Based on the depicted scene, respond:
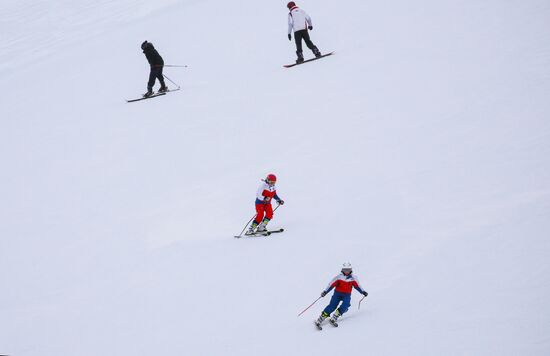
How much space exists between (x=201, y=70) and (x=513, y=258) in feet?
37.9

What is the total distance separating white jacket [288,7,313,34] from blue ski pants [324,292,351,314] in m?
8.23

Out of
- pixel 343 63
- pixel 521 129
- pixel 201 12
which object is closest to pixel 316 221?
pixel 521 129

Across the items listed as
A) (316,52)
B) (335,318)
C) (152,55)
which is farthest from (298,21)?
(335,318)

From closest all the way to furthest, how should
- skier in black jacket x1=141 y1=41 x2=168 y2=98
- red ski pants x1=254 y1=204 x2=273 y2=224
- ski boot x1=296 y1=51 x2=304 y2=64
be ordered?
red ski pants x1=254 y1=204 x2=273 y2=224
skier in black jacket x1=141 y1=41 x2=168 y2=98
ski boot x1=296 y1=51 x2=304 y2=64

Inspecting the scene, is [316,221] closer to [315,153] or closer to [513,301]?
[315,153]

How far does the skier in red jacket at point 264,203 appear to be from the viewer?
303 inches

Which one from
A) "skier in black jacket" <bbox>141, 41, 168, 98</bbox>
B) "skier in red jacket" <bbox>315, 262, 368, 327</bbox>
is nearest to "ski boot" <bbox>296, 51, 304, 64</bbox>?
"skier in black jacket" <bbox>141, 41, 168, 98</bbox>

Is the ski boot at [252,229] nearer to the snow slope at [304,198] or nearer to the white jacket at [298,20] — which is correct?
the snow slope at [304,198]

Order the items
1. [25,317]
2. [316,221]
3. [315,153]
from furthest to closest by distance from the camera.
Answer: [315,153], [316,221], [25,317]

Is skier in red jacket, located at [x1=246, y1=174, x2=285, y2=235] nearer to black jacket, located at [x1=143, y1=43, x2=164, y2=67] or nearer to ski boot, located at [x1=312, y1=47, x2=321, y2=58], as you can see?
ski boot, located at [x1=312, y1=47, x2=321, y2=58]

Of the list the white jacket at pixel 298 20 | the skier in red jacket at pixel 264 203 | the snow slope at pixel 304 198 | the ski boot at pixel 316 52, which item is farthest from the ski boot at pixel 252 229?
the ski boot at pixel 316 52

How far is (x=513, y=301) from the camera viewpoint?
536 centimetres

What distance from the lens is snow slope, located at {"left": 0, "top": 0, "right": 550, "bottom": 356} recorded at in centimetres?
589

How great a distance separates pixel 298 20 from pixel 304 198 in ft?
19.1
